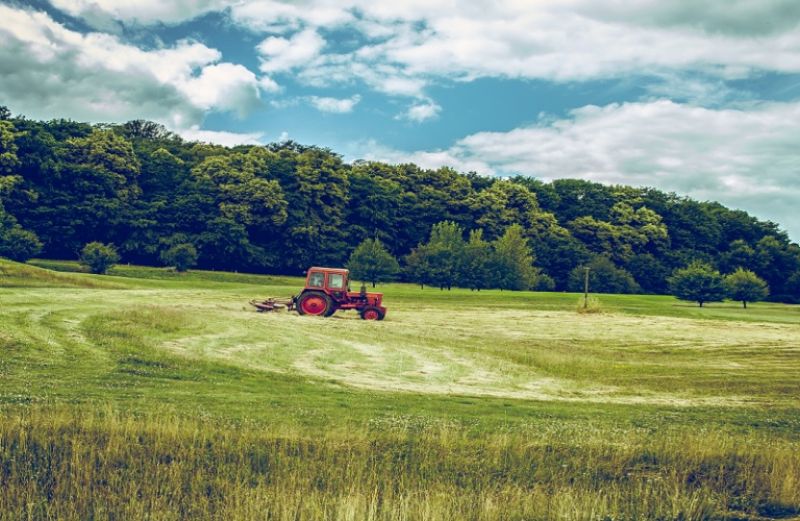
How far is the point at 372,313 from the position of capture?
41.0 metres

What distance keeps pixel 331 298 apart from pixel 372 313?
8.35 feet

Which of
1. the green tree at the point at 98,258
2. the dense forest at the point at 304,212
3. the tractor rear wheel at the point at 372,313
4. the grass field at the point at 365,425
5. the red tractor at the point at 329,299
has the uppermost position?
the dense forest at the point at 304,212

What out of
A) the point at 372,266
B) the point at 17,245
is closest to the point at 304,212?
the point at 372,266

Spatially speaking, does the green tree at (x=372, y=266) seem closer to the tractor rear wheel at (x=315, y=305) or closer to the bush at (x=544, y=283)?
the bush at (x=544, y=283)

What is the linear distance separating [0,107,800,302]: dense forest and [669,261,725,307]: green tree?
935 inches

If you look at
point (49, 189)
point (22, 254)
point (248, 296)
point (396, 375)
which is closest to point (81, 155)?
point (49, 189)

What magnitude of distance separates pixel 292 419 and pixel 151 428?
9.27 ft

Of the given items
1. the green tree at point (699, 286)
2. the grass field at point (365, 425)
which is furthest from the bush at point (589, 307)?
the grass field at point (365, 425)

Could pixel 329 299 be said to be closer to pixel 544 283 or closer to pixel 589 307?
Answer: pixel 589 307

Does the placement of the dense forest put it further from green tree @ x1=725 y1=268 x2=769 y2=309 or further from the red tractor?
the red tractor

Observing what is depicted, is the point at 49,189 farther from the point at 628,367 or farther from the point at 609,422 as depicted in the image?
the point at 609,422

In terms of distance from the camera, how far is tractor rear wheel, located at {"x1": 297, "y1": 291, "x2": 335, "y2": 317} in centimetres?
4050

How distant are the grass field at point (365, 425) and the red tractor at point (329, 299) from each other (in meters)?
8.39

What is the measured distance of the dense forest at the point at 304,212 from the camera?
83.2 meters
